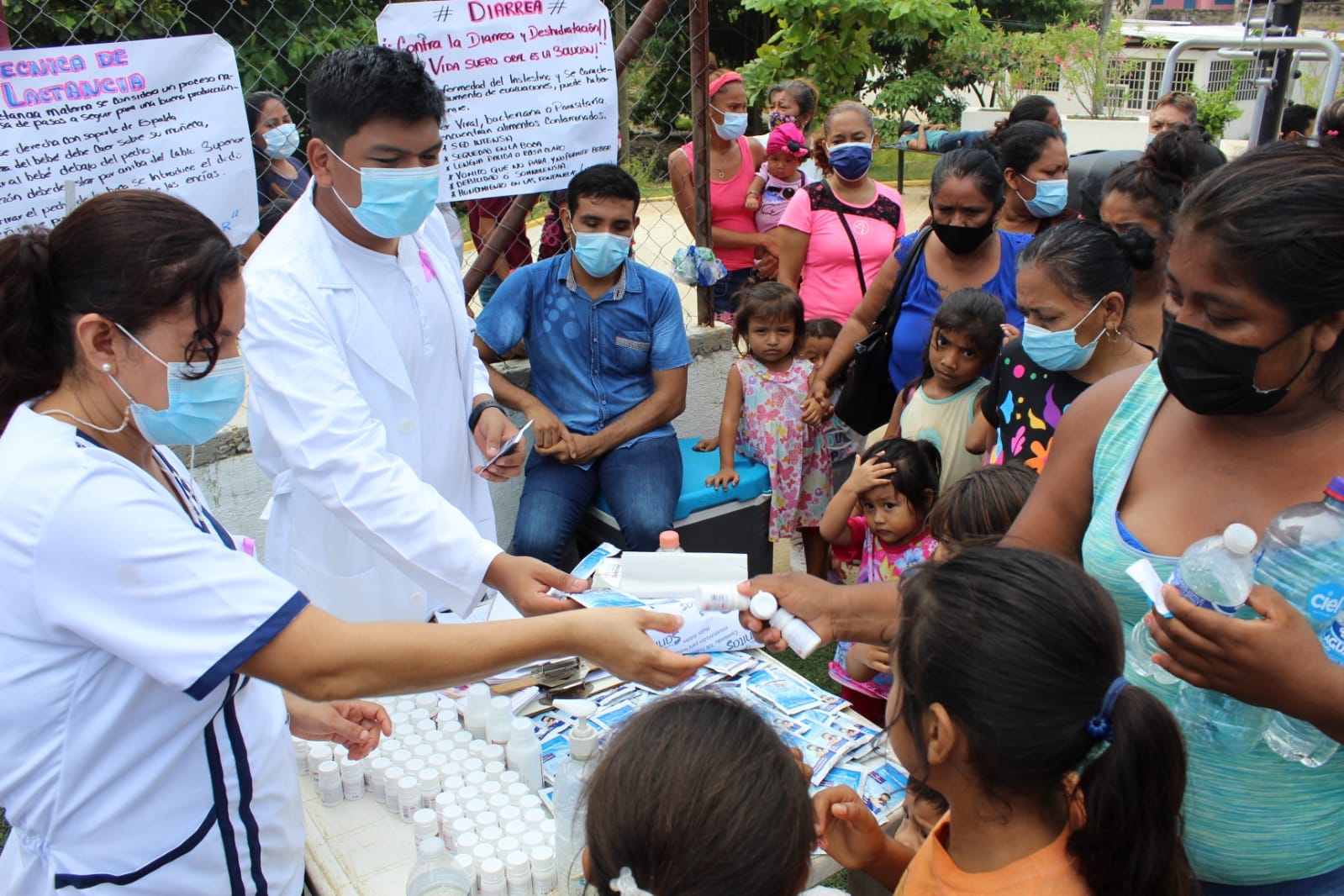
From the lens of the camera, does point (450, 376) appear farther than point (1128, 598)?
Yes

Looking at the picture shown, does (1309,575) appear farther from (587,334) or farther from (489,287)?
(489,287)

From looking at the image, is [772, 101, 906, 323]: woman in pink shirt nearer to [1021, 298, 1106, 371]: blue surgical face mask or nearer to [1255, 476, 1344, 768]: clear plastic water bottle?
[1021, 298, 1106, 371]: blue surgical face mask

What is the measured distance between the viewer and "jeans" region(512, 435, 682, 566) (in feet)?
12.6

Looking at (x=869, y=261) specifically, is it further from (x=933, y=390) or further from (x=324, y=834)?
(x=324, y=834)

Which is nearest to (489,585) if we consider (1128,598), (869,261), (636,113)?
(1128,598)

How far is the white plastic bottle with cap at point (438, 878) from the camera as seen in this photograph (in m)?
1.78

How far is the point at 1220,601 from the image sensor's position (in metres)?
1.43

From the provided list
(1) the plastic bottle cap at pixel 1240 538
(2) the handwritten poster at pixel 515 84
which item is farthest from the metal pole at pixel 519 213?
(1) the plastic bottle cap at pixel 1240 538

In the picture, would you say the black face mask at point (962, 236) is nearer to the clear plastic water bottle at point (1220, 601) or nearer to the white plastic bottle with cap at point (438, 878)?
the clear plastic water bottle at point (1220, 601)

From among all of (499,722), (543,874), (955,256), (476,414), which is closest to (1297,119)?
(955,256)

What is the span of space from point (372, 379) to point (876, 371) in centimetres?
212

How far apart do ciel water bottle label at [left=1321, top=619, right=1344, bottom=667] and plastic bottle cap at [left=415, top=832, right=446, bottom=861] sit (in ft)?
4.72

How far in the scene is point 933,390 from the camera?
3.67 metres

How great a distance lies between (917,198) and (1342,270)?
14.2 metres
